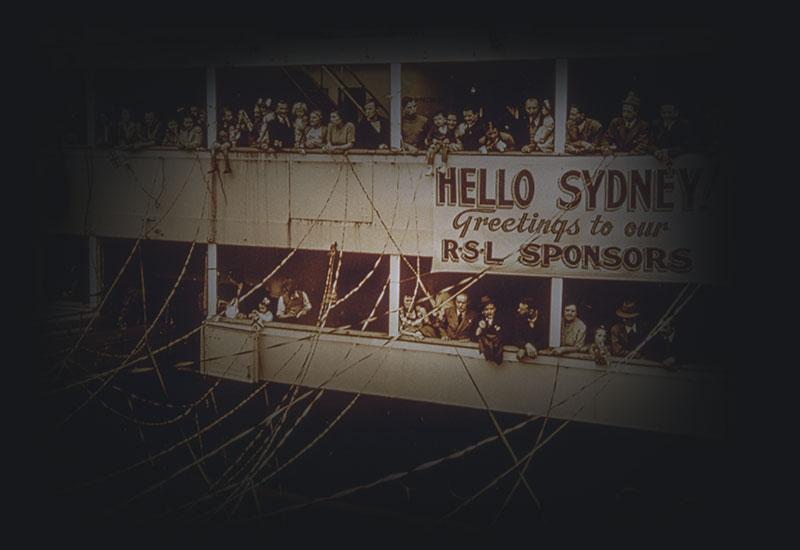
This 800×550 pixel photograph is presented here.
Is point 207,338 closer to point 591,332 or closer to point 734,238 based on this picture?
point 591,332

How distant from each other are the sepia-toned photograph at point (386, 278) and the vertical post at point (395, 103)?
11 mm

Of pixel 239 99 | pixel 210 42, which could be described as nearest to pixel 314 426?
pixel 239 99

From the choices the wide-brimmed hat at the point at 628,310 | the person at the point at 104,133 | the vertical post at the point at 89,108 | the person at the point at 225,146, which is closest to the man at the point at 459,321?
the wide-brimmed hat at the point at 628,310

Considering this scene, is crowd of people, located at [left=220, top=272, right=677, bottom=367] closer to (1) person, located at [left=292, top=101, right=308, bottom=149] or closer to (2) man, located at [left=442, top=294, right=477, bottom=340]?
(2) man, located at [left=442, top=294, right=477, bottom=340]

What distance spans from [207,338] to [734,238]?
2.77 metres

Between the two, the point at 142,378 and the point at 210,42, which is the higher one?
the point at 210,42

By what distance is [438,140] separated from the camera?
3.81m

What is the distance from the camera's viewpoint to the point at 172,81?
4.27 meters

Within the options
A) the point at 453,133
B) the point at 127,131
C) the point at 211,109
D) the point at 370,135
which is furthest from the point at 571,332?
the point at 127,131

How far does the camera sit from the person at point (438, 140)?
12.4ft

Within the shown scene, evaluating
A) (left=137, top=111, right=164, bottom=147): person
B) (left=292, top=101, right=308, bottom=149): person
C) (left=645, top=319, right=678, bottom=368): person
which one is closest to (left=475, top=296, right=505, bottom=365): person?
(left=645, top=319, right=678, bottom=368): person

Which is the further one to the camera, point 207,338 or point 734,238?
point 207,338

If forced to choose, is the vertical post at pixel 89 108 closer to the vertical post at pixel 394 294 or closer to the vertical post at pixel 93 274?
the vertical post at pixel 93 274

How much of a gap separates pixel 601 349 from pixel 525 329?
1.23ft
